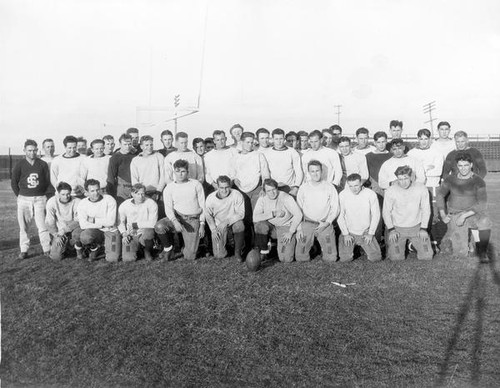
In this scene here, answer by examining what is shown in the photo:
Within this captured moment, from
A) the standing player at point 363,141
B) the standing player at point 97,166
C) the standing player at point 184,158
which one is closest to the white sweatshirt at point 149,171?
the standing player at point 184,158

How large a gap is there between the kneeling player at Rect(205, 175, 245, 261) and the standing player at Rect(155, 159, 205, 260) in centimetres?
17

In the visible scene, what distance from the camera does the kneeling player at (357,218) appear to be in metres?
6.70

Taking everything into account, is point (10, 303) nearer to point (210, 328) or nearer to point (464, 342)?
point (210, 328)

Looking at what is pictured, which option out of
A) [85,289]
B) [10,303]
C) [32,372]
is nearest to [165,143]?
[85,289]

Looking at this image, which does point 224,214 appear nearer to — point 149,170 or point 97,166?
point 149,170

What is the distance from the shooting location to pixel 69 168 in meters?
7.65

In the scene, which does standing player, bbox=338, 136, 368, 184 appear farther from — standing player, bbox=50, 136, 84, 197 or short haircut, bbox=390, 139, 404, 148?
standing player, bbox=50, 136, 84, 197

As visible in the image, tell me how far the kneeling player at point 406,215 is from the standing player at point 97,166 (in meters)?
4.56

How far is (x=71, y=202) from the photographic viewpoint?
7406 millimetres

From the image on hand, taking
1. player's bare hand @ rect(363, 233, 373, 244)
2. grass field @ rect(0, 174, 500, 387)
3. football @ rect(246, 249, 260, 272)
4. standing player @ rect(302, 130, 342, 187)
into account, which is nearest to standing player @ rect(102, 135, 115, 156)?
grass field @ rect(0, 174, 500, 387)

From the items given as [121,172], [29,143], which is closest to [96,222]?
[121,172]

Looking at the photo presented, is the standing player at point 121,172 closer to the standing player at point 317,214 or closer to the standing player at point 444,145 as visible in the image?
the standing player at point 317,214

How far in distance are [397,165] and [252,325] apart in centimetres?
422

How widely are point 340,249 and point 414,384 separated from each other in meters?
3.69
